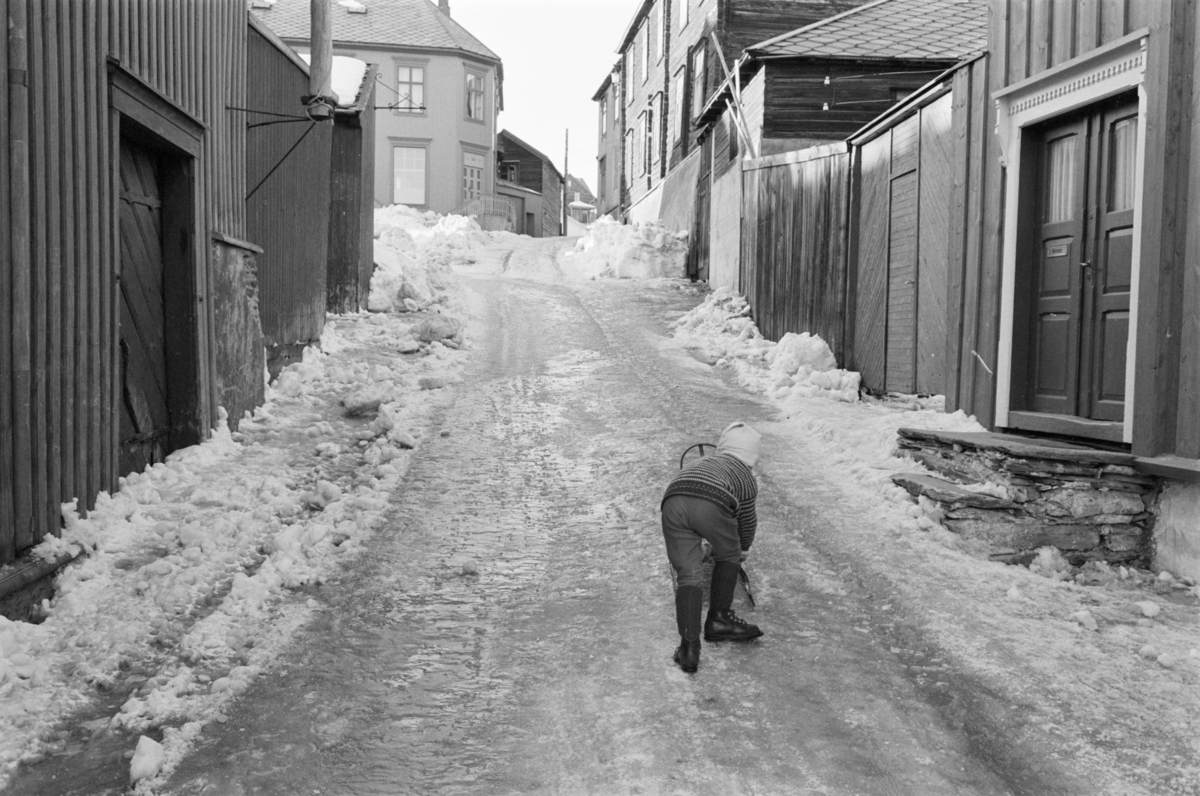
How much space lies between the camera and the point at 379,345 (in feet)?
42.7

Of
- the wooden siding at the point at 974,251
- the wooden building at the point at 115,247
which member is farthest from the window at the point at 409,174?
the wooden siding at the point at 974,251

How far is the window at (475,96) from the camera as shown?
38.2 meters

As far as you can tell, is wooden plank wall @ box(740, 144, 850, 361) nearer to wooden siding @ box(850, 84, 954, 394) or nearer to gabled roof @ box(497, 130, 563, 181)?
wooden siding @ box(850, 84, 954, 394)

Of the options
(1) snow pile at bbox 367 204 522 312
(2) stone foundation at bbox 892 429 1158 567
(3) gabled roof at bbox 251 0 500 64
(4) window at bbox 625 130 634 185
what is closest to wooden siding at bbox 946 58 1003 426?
(2) stone foundation at bbox 892 429 1158 567

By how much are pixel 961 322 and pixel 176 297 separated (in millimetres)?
6207

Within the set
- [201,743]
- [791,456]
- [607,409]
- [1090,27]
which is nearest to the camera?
[201,743]

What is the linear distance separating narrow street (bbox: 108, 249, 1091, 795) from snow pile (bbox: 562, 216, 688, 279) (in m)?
15.5

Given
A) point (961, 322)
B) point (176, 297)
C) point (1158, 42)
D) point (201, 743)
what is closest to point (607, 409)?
point (961, 322)

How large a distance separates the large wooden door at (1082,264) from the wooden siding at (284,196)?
700cm

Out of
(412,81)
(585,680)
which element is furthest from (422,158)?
(585,680)

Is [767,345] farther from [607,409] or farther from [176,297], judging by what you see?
[176,297]

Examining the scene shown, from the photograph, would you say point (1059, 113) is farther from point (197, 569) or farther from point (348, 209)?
point (348, 209)

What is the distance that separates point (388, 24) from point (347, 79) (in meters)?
24.8

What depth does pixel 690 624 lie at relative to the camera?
4363 millimetres
